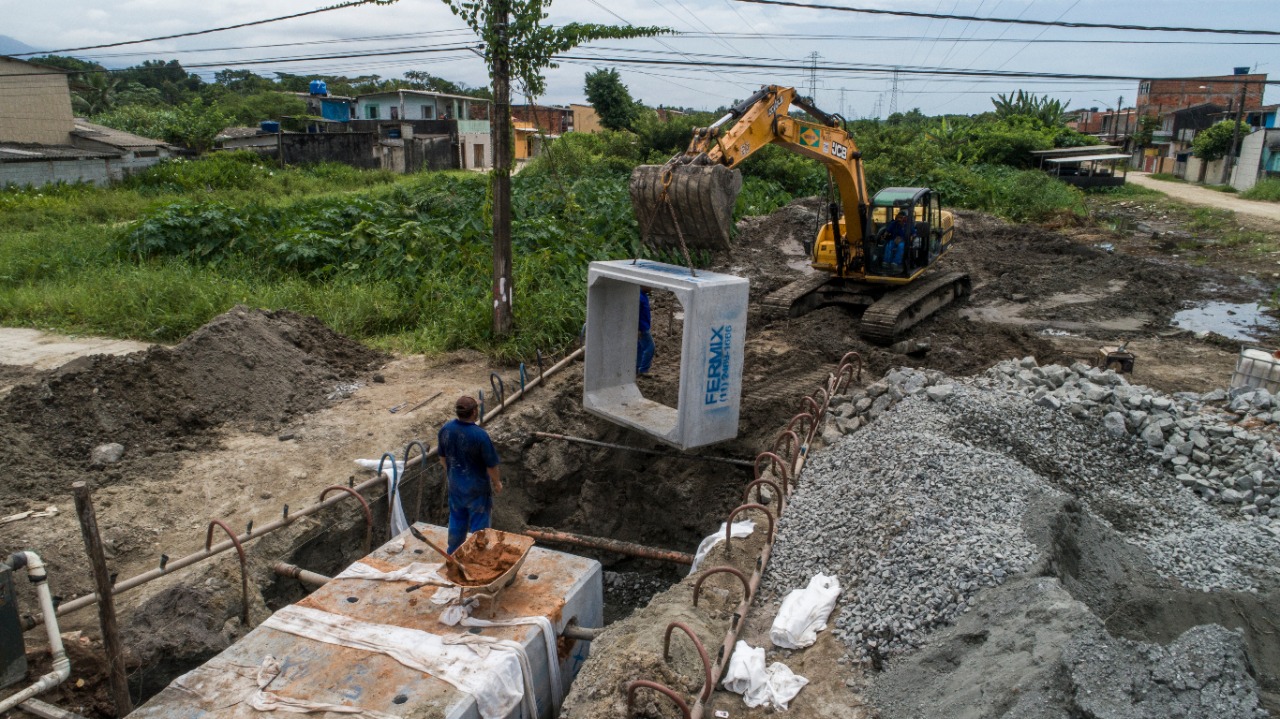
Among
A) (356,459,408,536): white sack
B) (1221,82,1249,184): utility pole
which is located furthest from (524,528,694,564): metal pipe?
(1221,82,1249,184): utility pole

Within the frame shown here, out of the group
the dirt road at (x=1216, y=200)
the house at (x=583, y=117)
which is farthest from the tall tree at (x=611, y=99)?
the dirt road at (x=1216, y=200)

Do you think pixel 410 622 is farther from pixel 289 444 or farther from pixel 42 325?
pixel 42 325

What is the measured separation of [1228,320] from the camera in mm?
13867

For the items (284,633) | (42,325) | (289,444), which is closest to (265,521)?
(289,444)

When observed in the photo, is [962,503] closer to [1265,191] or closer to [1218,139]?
[1265,191]

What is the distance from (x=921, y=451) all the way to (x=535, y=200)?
43.8 ft

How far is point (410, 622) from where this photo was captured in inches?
192

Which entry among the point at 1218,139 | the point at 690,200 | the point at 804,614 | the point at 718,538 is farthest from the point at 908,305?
the point at 1218,139

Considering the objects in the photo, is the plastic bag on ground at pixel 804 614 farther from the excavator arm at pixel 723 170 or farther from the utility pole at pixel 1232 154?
the utility pole at pixel 1232 154

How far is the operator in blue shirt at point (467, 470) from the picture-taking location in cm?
571

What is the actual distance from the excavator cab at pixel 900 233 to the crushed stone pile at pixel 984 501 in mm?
4582

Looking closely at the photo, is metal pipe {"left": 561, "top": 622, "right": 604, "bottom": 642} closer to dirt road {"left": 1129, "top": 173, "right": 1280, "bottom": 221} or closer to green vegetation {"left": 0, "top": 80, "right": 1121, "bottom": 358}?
green vegetation {"left": 0, "top": 80, "right": 1121, "bottom": 358}

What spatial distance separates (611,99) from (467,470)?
3591 centimetres

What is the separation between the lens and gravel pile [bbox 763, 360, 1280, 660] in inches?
191
